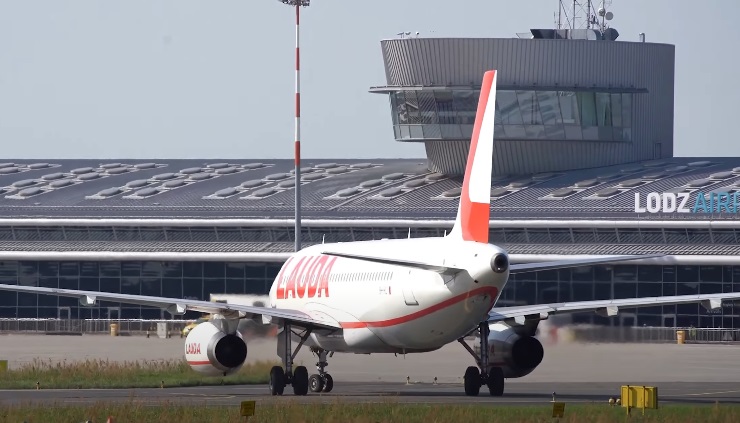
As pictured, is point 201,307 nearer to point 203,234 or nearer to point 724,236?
point 724,236

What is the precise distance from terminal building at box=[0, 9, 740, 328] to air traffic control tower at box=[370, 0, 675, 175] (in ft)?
0.31

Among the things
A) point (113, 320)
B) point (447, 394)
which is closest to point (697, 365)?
point (447, 394)

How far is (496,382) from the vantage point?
4238cm

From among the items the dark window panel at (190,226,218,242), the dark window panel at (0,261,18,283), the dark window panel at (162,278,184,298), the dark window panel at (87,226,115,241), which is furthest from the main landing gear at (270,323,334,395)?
the dark window panel at (0,261,18,283)

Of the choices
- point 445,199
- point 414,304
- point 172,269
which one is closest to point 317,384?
point 414,304

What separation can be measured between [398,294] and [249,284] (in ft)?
175

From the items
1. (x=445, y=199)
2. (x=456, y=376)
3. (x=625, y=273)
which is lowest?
(x=625, y=273)

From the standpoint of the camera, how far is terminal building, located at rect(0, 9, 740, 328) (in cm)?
8719

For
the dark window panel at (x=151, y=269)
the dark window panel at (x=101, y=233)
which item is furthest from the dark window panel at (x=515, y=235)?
the dark window panel at (x=101, y=233)

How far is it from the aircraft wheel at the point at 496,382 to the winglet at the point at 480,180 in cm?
542

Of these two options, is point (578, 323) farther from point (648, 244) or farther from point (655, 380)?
point (648, 244)

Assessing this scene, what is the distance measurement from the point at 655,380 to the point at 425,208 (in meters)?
40.6

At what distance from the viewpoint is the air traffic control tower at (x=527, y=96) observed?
94812 millimetres

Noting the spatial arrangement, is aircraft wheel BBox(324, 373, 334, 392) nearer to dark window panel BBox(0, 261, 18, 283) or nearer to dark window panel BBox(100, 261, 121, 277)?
dark window panel BBox(100, 261, 121, 277)
